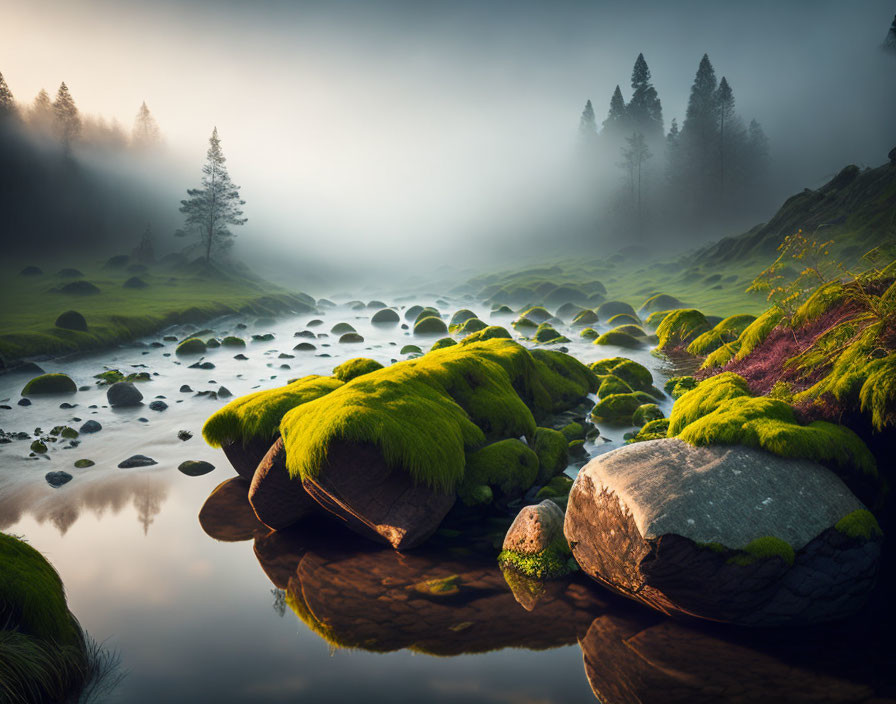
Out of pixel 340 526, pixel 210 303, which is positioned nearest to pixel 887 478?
pixel 340 526

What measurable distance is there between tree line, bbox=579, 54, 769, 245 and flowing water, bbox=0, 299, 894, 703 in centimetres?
8798

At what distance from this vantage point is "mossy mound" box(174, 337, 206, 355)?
28.5 m

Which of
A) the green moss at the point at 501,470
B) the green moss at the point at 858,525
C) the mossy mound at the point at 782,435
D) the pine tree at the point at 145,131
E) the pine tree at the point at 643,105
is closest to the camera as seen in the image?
the green moss at the point at 858,525

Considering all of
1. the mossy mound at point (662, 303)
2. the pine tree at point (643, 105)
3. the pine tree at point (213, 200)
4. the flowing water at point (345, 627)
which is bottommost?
the flowing water at point (345, 627)

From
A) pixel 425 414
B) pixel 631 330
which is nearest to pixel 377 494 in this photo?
pixel 425 414

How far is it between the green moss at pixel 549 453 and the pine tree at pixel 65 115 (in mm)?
100860

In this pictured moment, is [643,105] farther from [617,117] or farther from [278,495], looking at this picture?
[278,495]

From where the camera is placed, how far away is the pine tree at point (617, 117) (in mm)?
98125

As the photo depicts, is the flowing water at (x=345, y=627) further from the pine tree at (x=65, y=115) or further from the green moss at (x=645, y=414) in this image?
the pine tree at (x=65, y=115)

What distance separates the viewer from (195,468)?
11.7 meters

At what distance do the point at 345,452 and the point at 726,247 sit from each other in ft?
196

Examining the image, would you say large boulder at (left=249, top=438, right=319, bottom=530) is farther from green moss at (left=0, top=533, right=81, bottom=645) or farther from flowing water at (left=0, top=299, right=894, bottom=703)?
green moss at (left=0, top=533, right=81, bottom=645)

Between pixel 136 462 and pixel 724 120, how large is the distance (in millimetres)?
96583

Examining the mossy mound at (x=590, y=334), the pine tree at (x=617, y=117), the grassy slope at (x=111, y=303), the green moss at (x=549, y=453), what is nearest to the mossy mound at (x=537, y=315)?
the mossy mound at (x=590, y=334)
